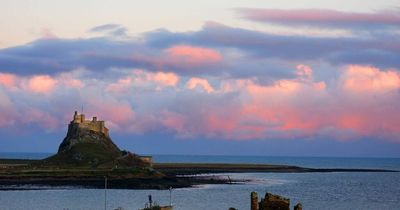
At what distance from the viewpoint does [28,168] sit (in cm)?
18912

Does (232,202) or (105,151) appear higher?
(105,151)

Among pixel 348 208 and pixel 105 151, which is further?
pixel 105 151

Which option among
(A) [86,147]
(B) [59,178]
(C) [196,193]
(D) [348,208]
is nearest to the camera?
(D) [348,208]

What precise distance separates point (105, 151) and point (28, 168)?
20428 millimetres

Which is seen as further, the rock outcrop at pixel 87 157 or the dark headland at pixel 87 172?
the rock outcrop at pixel 87 157

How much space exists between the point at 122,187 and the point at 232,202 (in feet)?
137

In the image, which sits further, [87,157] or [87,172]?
[87,157]

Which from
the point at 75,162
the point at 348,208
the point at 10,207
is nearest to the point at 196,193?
the point at 348,208

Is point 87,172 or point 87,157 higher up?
point 87,157

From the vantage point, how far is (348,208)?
116 meters

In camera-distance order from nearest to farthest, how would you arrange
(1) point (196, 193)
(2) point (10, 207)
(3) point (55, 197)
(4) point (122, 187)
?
(2) point (10, 207)
(3) point (55, 197)
(1) point (196, 193)
(4) point (122, 187)

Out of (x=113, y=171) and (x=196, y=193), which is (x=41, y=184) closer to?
(x=113, y=171)

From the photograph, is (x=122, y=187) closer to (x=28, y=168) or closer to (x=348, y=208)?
(x=28, y=168)

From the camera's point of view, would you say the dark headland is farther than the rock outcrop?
No
